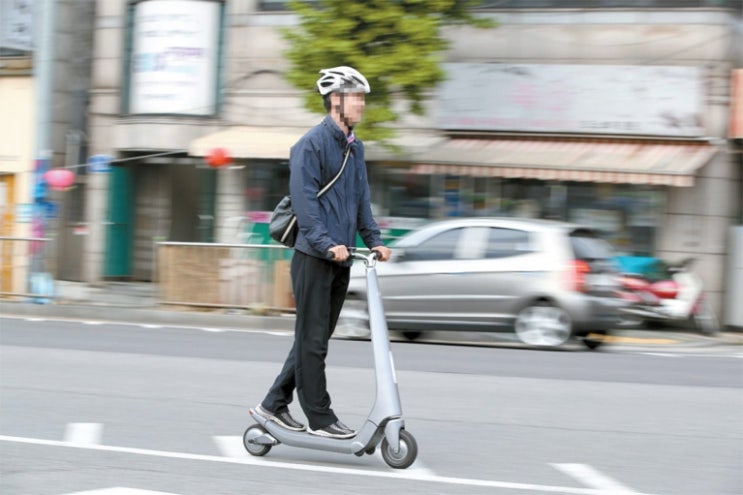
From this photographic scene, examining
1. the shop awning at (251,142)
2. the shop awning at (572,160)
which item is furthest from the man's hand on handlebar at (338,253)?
the shop awning at (251,142)

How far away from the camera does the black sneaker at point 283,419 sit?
5.57 m

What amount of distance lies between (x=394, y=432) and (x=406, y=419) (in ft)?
6.31

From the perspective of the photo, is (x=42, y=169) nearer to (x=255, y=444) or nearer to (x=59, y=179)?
(x=59, y=179)

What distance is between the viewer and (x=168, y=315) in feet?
52.0

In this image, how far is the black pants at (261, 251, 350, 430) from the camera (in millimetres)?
5367

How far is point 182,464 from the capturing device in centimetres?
561

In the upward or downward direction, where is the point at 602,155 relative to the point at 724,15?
downward

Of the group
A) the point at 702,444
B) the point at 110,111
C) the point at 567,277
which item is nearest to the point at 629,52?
the point at 567,277

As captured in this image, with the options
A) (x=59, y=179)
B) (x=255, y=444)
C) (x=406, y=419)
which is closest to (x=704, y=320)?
(x=59, y=179)

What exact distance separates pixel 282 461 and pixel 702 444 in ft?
7.83

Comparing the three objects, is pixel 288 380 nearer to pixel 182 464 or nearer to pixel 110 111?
pixel 182 464

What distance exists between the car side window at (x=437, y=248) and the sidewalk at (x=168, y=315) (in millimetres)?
2557

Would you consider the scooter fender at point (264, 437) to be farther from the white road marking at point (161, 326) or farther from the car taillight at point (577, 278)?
the white road marking at point (161, 326)

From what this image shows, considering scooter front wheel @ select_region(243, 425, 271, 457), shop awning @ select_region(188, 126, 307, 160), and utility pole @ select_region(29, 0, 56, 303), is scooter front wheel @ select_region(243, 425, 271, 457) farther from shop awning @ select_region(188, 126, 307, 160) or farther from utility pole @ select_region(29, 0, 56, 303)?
shop awning @ select_region(188, 126, 307, 160)
